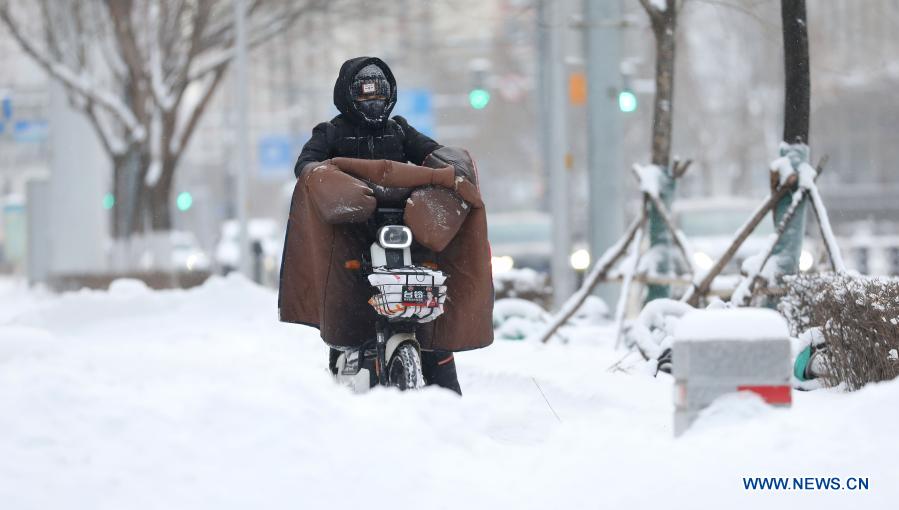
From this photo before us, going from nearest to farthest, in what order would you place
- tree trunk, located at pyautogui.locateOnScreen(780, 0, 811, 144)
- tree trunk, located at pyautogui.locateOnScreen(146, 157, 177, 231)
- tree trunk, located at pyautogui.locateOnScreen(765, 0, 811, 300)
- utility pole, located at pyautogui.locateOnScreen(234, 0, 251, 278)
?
1. tree trunk, located at pyautogui.locateOnScreen(765, 0, 811, 300)
2. tree trunk, located at pyautogui.locateOnScreen(780, 0, 811, 144)
3. utility pole, located at pyautogui.locateOnScreen(234, 0, 251, 278)
4. tree trunk, located at pyautogui.locateOnScreen(146, 157, 177, 231)

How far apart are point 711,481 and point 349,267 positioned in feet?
8.00

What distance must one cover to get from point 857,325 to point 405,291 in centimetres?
212

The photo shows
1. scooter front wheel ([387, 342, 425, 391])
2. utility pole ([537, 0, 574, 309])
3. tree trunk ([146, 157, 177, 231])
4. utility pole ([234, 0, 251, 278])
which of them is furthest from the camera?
tree trunk ([146, 157, 177, 231])

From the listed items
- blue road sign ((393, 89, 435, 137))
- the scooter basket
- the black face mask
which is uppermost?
blue road sign ((393, 89, 435, 137))

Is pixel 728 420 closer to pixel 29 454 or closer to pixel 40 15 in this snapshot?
pixel 29 454

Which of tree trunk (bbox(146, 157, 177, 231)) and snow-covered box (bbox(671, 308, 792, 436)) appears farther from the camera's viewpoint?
tree trunk (bbox(146, 157, 177, 231))

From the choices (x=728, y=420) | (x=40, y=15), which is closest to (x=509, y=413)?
(x=728, y=420)

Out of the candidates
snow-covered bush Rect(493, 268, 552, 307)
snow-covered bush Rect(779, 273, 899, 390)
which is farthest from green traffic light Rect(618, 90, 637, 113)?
snow-covered bush Rect(779, 273, 899, 390)

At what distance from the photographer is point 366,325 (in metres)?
7.38

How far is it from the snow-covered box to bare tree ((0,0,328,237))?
69.7ft

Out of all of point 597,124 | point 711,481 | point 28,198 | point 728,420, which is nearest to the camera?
point 711,481

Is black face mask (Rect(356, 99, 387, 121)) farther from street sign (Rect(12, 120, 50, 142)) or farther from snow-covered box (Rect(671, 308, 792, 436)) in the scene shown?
street sign (Rect(12, 120, 50, 142))

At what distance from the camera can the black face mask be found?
7410 mm

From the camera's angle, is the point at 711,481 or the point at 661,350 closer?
the point at 711,481
